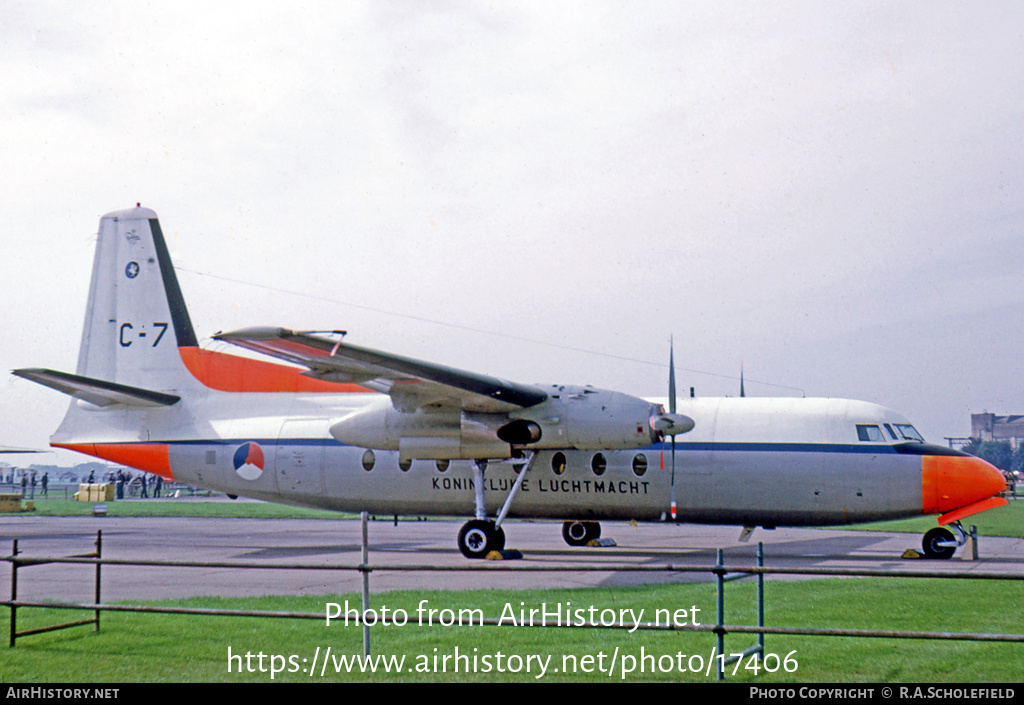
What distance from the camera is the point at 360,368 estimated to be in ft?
54.8

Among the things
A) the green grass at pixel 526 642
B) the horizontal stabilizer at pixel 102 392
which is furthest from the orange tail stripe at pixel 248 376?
the green grass at pixel 526 642

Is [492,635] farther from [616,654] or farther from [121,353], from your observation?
[121,353]

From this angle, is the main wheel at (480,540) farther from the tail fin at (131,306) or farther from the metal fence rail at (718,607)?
the tail fin at (131,306)

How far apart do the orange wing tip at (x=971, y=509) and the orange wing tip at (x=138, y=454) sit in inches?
730

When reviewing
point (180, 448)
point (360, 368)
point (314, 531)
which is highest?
point (360, 368)

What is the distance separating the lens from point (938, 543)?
18.2m

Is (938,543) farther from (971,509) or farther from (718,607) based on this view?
(718,607)

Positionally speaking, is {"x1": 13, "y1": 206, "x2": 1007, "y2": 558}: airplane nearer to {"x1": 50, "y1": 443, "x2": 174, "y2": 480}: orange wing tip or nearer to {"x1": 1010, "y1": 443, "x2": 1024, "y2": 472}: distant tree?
{"x1": 50, "y1": 443, "x2": 174, "y2": 480}: orange wing tip

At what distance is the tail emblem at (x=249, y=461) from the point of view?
22094 mm

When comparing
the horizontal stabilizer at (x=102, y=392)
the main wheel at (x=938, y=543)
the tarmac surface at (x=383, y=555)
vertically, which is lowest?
the tarmac surface at (x=383, y=555)

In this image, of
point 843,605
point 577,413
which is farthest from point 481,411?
point 843,605

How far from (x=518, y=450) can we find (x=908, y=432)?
8438 mm

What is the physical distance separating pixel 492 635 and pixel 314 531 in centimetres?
2044

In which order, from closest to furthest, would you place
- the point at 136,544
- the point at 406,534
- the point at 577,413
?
the point at 577,413 → the point at 136,544 → the point at 406,534
